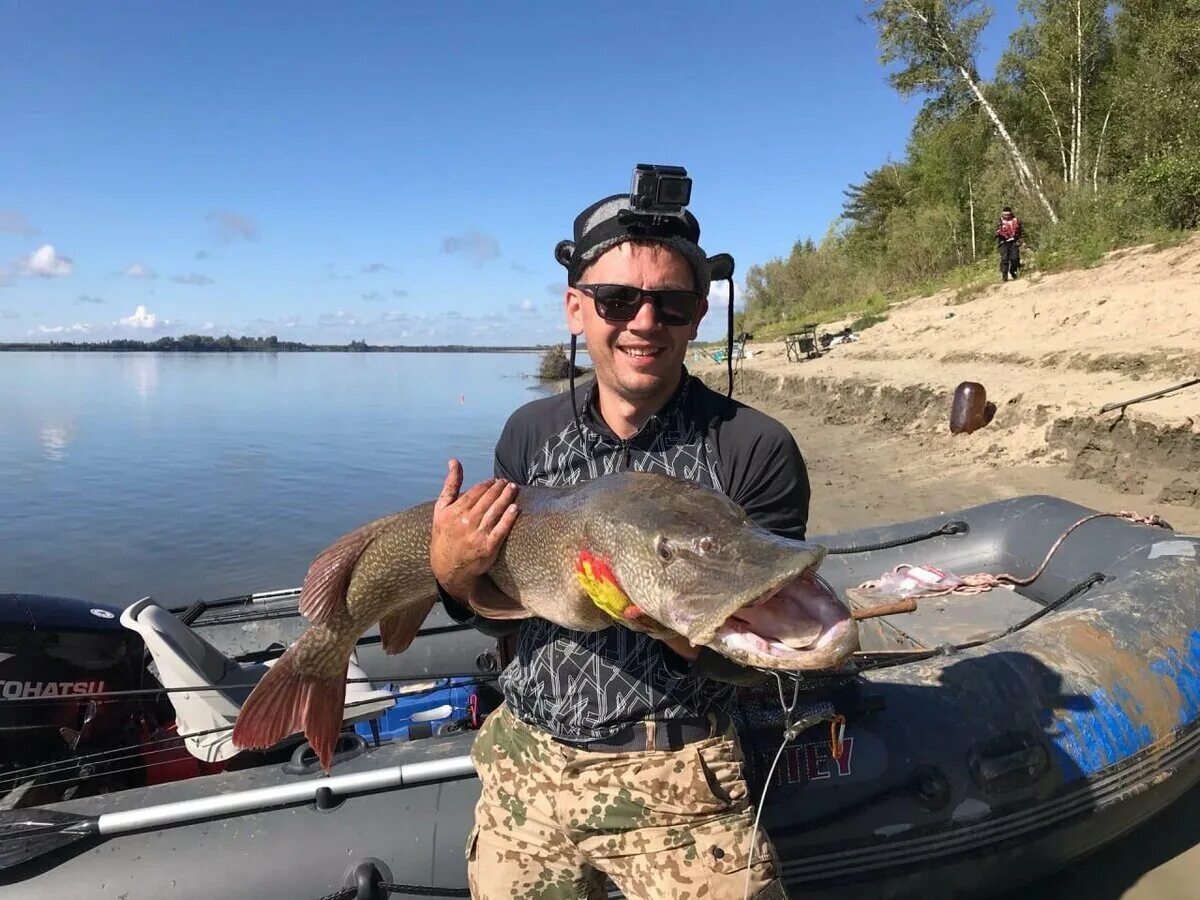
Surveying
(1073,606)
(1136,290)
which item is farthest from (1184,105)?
(1073,606)

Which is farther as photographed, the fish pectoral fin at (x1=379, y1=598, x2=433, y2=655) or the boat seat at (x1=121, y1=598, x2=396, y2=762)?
the boat seat at (x1=121, y1=598, x2=396, y2=762)

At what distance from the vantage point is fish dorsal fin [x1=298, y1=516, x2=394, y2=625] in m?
2.50

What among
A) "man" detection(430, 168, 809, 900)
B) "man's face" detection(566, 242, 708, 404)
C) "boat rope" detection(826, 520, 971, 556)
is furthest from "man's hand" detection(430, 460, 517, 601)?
"boat rope" detection(826, 520, 971, 556)

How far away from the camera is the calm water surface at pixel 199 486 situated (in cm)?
1084

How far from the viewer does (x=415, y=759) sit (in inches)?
119

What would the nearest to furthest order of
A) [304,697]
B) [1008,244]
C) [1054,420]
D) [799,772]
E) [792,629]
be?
[792,629] → [304,697] → [799,772] → [1054,420] → [1008,244]

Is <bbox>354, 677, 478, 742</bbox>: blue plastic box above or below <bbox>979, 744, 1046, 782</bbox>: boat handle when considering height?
below

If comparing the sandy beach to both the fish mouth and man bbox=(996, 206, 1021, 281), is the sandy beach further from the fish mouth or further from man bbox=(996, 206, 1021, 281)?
the fish mouth

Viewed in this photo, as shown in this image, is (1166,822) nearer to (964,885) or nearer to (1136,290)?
(964,885)

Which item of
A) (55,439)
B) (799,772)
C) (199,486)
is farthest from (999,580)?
(55,439)

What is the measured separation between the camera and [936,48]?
28.6m

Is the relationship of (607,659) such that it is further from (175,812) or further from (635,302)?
(175,812)

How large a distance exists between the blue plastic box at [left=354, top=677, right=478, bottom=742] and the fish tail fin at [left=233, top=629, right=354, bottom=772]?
1.57m

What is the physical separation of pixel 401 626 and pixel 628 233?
1.61 meters
